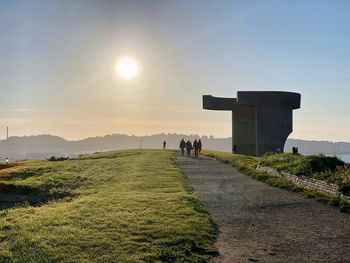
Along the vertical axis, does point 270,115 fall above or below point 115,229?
above

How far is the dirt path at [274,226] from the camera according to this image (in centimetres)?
756

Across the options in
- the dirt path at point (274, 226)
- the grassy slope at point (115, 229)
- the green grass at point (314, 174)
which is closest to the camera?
the grassy slope at point (115, 229)

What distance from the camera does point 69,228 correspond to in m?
9.20

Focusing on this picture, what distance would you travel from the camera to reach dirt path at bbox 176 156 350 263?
7562mm

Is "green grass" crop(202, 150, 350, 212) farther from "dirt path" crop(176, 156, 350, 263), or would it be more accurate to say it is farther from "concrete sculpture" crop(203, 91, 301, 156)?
"concrete sculpture" crop(203, 91, 301, 156)

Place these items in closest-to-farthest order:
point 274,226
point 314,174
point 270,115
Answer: point 274,226, point 314,174, point 270,115

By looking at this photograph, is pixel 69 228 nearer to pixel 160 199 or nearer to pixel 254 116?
pixel 160 199

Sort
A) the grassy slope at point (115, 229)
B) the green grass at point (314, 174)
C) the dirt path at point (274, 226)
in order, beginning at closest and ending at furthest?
1. the grassy slope at point (115, 229)
2. the dirt path at point (274, 226)
3. the green grass at point (314, 174)

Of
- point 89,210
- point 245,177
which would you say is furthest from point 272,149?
point 89,210

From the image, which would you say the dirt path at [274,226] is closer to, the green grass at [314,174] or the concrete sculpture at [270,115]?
the green grass at [314,174]

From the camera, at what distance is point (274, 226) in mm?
9711

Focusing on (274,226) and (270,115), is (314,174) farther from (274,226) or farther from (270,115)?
(270,115)

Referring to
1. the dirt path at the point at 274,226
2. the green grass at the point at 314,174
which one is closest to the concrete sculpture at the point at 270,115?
the green grass at the point at 314,174

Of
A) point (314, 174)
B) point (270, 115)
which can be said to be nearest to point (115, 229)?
point (314, 174)
